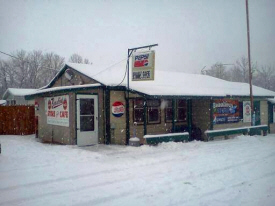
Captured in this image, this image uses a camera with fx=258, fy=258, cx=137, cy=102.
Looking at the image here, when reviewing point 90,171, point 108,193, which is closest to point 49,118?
point 90,171

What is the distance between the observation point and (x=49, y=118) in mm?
15109

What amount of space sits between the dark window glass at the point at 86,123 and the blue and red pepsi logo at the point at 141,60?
11.7 ft

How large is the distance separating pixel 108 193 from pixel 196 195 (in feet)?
6.97

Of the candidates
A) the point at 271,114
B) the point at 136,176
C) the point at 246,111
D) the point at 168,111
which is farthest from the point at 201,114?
the point at 136,176

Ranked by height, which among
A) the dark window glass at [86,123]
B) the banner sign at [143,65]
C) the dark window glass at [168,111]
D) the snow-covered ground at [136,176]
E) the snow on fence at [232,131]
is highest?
the banner sign at [143,65]

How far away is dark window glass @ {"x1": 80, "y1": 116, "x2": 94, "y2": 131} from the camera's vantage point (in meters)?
A: 12.7

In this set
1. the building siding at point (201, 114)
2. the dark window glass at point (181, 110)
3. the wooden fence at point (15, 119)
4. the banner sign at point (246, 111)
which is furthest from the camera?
the banner sign at point (246, 111)

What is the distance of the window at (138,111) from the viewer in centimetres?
1390

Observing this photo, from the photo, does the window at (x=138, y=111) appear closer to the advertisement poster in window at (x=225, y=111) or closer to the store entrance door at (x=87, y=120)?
the store entrance door at (x=87, y=120)

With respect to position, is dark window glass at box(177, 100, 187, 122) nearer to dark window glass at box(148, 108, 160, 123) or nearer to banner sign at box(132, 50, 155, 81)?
dark window glass at box(148, 108, 160, 123)

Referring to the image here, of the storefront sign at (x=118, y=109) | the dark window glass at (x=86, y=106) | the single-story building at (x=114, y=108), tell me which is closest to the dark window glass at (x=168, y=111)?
the single-story building at (x=114, y=108)

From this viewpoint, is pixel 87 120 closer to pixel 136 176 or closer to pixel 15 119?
pixel 136 176

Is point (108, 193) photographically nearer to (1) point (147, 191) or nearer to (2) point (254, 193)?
(1) point (147, 191)

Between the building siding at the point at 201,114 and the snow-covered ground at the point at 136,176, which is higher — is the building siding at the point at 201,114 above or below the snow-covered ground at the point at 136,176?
above
